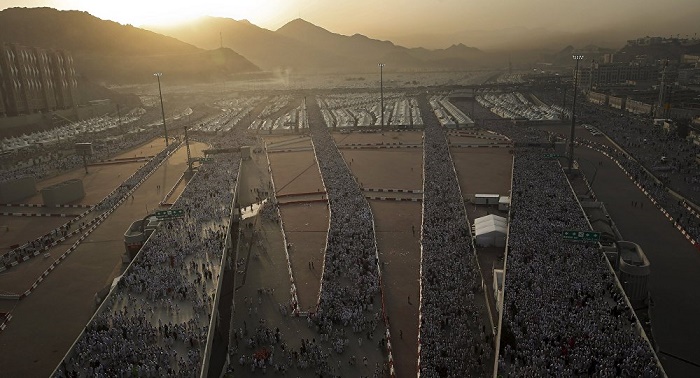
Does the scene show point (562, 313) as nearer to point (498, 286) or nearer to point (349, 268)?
Answer: point (498, 286)

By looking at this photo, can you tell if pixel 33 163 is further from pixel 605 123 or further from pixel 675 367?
pixel 605 123

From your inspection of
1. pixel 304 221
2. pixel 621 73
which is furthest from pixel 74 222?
pixel 621 73

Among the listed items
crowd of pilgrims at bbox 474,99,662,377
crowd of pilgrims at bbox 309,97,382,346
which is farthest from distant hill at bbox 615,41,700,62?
crowd of pilgrims at bbox 474,99,662,377

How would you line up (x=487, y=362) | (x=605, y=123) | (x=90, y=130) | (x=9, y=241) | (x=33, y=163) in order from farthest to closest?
(x=90, y=130) → (x=605, y=123) → (x=33, y=163) → (x=9, y=241) → (x=487, y=362)

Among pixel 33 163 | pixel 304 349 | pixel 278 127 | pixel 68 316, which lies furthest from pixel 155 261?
pixel 278 127

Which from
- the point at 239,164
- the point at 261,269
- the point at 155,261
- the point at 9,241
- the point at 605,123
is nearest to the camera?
the point at 155,261

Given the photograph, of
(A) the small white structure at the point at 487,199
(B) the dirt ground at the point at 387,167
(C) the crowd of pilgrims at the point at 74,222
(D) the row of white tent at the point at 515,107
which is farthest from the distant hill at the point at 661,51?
(C) the crowd of pilgrims at the point at 74,222

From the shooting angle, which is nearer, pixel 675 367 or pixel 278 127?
pixel 675 367
